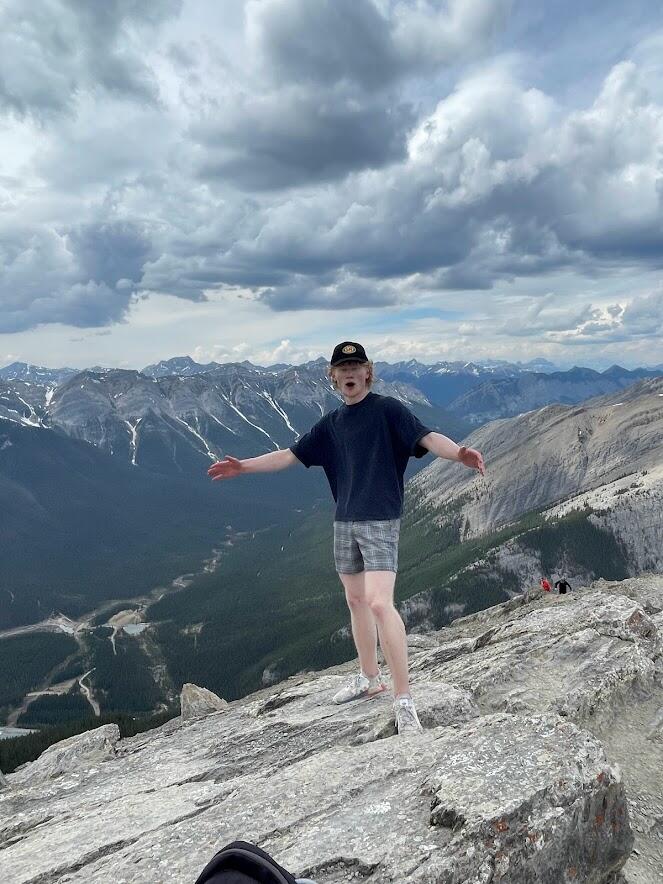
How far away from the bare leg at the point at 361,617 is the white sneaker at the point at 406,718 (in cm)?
129

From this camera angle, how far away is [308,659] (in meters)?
155

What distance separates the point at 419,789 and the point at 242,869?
3.79 metres

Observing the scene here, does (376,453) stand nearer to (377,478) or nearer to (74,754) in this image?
(377,478)

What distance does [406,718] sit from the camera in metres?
9.52

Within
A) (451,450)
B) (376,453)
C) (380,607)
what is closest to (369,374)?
(376,453)

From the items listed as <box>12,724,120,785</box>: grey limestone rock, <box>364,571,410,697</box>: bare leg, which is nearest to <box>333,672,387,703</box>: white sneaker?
<box>364,571,410,697</box>: bare leg

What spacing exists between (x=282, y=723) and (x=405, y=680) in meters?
4.65

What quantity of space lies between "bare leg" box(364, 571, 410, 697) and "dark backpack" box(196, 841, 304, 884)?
5.40 m

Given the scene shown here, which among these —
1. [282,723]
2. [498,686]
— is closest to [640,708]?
[498,686]

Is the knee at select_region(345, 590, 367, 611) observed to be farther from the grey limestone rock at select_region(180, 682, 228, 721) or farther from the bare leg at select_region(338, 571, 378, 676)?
the grey limestone rock at select_region(180, 682, 228, 721)

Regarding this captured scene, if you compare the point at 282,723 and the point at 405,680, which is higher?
the point at 405,680

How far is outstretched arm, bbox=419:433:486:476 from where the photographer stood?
8.91 meters

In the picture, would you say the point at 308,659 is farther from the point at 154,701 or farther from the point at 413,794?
the point at 413,794

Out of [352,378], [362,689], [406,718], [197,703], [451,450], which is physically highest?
[352,378]
